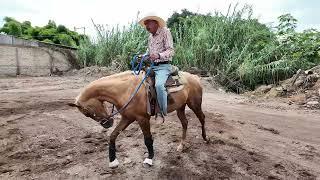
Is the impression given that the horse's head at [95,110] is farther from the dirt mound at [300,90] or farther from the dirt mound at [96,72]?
the dirt mound at [96,72]

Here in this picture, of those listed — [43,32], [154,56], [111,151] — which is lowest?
[111,151]

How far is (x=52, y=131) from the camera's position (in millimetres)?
7062

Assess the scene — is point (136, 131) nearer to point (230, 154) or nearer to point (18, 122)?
point (230, 154)

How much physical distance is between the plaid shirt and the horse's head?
3.44 ft

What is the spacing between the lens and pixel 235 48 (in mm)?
15711

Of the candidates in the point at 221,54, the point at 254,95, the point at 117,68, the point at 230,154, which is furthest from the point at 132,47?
the point at 230,154

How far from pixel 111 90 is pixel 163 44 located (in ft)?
3.45

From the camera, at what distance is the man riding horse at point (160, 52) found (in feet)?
17.2

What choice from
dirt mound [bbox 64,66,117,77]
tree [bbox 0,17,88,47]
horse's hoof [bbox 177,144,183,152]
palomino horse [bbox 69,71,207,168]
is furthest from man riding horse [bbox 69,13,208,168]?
tree [bbox 0,17,88,47]

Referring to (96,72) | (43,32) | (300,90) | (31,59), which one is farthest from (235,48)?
(43,32)

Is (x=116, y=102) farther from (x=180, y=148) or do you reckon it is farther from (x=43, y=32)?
(x=43, y=32)

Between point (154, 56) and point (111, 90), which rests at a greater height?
point (154, 56)

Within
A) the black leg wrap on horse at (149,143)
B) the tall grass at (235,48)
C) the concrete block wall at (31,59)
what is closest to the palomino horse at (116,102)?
the black leg wrap on horse at (149,143)

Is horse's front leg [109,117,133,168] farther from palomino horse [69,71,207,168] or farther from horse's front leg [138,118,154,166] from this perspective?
horse's front leg [138,118,154,166]
